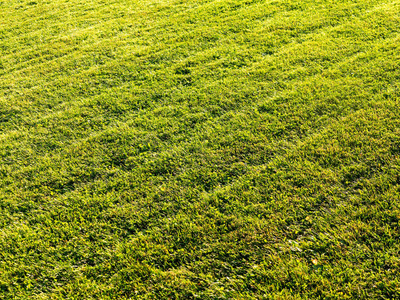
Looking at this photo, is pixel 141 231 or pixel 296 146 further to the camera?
pixel 296 146

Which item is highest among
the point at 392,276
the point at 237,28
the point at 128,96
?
the point at 237,28

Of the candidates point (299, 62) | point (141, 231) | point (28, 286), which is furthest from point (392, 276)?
point (299, 62)

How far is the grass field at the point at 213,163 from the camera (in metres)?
3.38

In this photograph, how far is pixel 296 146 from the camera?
179 inches

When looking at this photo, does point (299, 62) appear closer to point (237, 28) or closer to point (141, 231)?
point (237, 28)

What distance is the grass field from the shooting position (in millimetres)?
3377

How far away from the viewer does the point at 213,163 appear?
15.0ft

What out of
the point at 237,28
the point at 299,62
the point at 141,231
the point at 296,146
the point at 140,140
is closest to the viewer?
the point at 141,231

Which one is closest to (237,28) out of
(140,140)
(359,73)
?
(359,73)

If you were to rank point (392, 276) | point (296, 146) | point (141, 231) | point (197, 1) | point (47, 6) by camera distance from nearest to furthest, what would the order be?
point (392, 276) → point (141, 231) → point (296, 146) → point (197, 1) → point (47, 6)

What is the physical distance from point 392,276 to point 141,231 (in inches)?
103

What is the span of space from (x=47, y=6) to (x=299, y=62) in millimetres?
9506

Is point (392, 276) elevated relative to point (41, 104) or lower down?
lower down

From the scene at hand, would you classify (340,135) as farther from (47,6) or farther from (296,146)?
(47,6)
